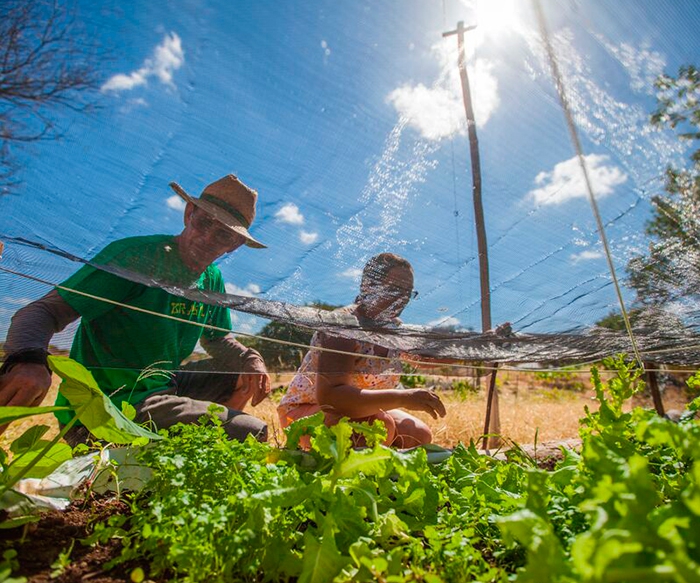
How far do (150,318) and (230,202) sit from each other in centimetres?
58

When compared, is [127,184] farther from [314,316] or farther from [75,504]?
[75,504]

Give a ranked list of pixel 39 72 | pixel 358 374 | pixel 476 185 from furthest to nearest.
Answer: pixel 358 374 → pixel 476 185 → pixel 39 72

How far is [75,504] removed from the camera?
3.51ft

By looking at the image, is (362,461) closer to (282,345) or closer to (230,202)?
(230,202)

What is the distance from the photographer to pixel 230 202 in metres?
1.55

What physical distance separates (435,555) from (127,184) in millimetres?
1259

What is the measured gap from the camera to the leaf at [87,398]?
0.85 meters

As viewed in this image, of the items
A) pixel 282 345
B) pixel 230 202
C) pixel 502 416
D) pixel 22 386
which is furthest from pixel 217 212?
pixel 502 416

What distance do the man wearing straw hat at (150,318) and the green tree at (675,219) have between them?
1.58 metres

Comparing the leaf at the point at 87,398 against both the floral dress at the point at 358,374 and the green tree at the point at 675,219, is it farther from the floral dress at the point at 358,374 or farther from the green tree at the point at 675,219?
the green tree at the point at 675,219

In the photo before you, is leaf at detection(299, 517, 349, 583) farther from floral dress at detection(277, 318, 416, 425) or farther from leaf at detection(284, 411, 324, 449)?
floral dress at detection(277, 318, 416, 425)

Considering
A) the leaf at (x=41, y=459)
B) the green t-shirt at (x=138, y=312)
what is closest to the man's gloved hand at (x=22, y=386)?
the green t-shirt at (x=138, y=312)

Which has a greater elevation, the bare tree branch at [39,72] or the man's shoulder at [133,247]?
the bare tree branch at [39,72]

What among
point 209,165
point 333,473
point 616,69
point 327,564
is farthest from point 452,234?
point 327,564
